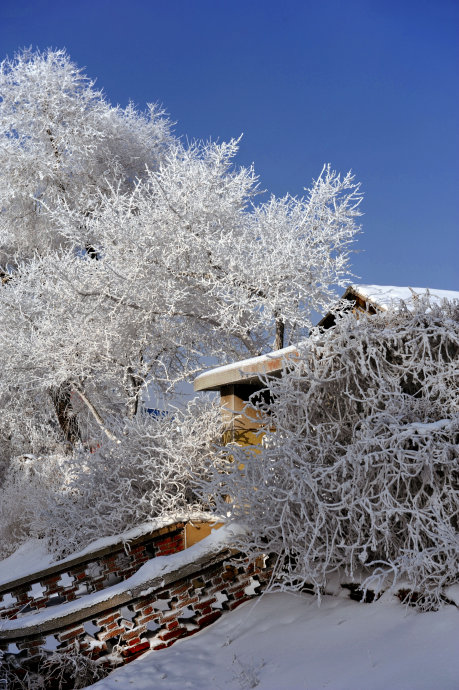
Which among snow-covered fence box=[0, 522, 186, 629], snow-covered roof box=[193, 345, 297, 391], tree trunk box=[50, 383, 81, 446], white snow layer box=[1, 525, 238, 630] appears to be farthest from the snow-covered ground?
tree trunk box=[50, 383, 81, 446]

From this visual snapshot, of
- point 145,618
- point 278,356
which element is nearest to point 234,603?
point 145,618

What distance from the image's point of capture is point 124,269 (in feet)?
40.4

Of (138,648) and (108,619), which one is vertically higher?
(108,619)

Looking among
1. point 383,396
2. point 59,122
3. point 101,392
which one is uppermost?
point 59,122

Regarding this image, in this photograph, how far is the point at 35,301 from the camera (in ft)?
47.0

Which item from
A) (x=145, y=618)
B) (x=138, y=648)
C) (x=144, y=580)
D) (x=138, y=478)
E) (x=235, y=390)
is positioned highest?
(x=235, y=390)

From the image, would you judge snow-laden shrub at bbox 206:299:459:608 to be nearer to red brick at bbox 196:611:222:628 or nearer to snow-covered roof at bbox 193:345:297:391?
snow-covered roof at bbox 193:345:297:391

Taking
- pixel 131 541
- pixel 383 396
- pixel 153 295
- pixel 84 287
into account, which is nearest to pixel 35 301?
pixel 84 287

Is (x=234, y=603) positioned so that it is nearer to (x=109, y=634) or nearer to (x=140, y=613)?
(x=140, y=613)

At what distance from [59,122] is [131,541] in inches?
537

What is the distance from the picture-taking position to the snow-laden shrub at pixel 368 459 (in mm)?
4242

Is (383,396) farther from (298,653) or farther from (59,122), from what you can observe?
(59,122)

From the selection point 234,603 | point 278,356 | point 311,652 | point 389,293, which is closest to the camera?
point 311,652

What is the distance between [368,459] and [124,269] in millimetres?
8915
